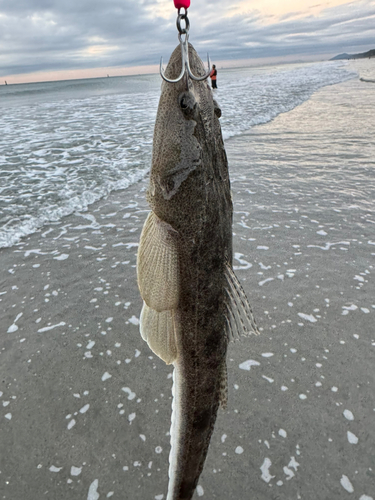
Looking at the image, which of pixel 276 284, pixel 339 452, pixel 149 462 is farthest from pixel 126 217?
pixel 339 452

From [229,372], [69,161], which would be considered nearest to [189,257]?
[229,372]

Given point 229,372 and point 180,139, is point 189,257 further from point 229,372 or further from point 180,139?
point 229,372

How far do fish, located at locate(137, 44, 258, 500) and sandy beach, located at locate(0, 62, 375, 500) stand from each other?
42.3 inches

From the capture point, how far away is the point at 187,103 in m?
1.97

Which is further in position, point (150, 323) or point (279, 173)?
point (279, 173)

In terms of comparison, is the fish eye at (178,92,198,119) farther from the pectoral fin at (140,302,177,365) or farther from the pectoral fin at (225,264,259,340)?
the pectoral fin at (140,302,177,365)

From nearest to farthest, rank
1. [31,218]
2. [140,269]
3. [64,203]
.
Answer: [140,269] → [31,218] → [64,203]

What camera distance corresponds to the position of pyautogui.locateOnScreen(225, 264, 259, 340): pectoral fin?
6.67 ft

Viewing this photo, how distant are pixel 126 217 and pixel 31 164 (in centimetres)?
633

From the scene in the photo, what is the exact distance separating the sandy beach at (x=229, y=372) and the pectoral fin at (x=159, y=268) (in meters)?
1.81

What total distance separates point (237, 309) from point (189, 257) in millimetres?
429

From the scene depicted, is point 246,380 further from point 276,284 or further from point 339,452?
point 276,284

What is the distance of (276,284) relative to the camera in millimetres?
5047

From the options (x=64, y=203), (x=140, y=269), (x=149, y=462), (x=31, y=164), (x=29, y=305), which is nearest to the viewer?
(x=140, y=269)
